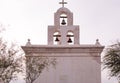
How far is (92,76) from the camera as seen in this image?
1422 inches

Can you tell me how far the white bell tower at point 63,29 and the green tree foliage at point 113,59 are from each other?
473cm

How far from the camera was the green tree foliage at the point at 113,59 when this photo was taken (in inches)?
1224

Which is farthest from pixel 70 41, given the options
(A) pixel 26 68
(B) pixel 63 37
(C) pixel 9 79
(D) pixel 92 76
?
(C) pixel 9 79

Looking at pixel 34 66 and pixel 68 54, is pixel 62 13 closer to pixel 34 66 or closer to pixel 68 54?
pixel 68 54

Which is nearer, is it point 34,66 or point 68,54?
point 34,66

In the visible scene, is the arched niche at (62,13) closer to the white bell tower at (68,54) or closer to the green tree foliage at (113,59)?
the white bell tower at (68,54)

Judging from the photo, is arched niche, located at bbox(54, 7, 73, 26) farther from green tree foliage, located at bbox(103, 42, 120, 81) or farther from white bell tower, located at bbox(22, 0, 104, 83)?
green tree foliage, located at bbox(103, 42, 120, 81)

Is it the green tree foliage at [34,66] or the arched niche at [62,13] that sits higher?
the arched niche at [62,13]

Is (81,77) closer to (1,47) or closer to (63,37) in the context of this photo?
(63,37)

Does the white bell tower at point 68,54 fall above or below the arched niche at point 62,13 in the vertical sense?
below

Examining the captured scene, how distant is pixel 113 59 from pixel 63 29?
6376mm

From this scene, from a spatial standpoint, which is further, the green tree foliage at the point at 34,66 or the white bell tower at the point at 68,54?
the white bell tower at the point at 68,54

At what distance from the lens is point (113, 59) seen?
102ft

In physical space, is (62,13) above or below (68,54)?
above
